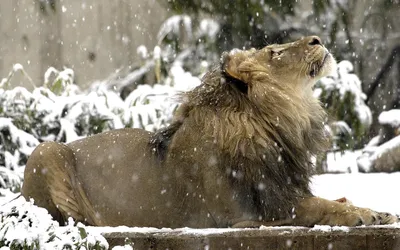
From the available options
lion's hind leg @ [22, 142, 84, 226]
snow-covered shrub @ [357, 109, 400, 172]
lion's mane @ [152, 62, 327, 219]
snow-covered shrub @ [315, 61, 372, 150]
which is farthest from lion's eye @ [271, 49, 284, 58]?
snow-covered shrub @ [315, 61, 372, 150]

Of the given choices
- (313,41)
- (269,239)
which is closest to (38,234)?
(269,239)

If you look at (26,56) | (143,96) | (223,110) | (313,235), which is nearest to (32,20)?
(26,56)

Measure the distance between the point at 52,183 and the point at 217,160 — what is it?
762 millimetres

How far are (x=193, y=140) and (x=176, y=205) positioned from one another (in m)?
0.29

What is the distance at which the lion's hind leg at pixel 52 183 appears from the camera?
12.5 ft

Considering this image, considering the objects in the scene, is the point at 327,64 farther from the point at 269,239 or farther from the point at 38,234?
the point at 38,234

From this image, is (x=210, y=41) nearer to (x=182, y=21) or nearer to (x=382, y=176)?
(x=182, y=21)

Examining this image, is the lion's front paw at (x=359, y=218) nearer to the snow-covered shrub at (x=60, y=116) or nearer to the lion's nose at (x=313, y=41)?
the lion's nose at (x=313, y=41)

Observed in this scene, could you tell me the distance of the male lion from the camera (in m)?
3.63

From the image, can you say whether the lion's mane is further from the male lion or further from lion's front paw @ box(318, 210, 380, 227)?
lion's front paw @ box(318, 210, 380, 227)

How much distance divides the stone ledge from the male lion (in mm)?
409

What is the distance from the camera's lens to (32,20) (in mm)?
11047

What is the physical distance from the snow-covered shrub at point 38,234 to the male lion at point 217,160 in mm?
885

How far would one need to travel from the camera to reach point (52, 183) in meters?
3.86
